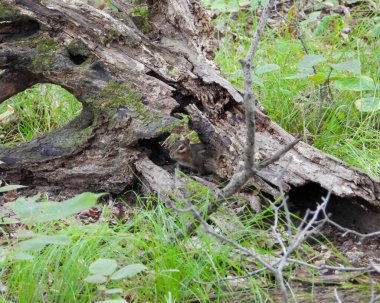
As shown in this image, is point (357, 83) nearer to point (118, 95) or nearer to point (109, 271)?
point (118, 95)

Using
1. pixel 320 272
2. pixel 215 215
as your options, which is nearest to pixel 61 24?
pixel 215 215

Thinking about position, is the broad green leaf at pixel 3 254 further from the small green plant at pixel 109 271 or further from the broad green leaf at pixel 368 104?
the broad green leaf at pixel 368 104

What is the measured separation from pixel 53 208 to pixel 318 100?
2370 mm

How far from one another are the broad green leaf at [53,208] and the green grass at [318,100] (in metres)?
1.83

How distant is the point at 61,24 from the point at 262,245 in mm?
1431

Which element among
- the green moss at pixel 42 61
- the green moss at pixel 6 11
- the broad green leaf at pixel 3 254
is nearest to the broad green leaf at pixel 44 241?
the broad green leaf at pixel 3 254

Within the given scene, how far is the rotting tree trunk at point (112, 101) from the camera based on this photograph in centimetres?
304

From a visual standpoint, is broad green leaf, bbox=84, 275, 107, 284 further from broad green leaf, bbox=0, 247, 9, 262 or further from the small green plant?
broad green leaf, bbox=0, 247, 9, 262

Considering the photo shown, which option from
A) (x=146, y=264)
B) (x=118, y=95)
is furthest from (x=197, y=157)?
(x=146, y=264)

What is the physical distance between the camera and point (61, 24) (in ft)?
10.4

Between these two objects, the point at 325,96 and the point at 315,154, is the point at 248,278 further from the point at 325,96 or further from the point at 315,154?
the point at 325,96

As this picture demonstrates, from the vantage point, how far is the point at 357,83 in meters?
3.64

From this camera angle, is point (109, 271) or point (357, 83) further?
point (357, 83)

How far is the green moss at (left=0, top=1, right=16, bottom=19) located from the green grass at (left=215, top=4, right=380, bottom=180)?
1.44 metres
